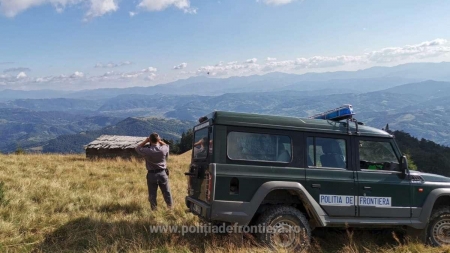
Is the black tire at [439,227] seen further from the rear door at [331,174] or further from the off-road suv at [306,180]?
the rear door at [331,174]

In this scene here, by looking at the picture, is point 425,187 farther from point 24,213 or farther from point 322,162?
point 24,213

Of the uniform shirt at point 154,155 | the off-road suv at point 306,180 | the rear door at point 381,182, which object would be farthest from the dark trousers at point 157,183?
the rear door at point 381,182

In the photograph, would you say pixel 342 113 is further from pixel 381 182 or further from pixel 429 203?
pixel 429 203

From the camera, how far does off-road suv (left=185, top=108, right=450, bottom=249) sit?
554cm

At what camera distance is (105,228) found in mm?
6367

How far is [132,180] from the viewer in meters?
12.1

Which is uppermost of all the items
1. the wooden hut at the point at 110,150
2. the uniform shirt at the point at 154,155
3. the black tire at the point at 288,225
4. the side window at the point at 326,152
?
the side window at the point at 326,152

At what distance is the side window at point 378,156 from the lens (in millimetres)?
6340

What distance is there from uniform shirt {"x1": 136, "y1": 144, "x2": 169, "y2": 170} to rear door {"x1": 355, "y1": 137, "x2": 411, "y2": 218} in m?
4.40

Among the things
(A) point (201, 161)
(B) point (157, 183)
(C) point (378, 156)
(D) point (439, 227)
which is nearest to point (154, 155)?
(B) point (157, 183)

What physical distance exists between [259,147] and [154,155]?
313cm

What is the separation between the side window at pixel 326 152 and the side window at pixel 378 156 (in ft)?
1.35

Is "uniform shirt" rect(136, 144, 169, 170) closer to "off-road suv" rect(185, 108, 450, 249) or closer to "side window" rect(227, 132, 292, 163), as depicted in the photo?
"off-road suv" rect(185, 108, 450, 249)

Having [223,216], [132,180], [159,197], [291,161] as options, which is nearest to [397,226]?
[291,161]
